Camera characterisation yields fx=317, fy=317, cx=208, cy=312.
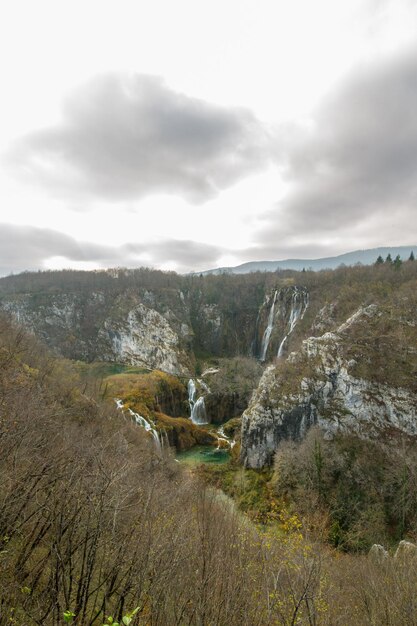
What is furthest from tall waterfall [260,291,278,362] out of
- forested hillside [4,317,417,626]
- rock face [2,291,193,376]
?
forested hillside [4,317,417,626]

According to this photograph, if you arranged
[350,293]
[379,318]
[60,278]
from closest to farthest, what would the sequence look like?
[379,318] < [350,293] < [60,278]

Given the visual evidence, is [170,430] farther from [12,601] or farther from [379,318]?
[12,601]

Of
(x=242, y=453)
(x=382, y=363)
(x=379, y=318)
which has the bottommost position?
(x=242, y=453)

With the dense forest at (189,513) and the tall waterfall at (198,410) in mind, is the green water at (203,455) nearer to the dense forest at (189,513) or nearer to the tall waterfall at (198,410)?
the dense forest at (189,513)

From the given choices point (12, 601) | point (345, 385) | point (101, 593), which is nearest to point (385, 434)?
point (345, 385)

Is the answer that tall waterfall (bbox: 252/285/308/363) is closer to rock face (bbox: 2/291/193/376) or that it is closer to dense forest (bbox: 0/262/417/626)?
dense forest (bbox: 0/262/417/626)

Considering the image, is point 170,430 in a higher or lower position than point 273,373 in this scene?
lower

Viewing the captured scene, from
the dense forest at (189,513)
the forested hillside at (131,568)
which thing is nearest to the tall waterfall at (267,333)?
the dense forest at (189,513)
